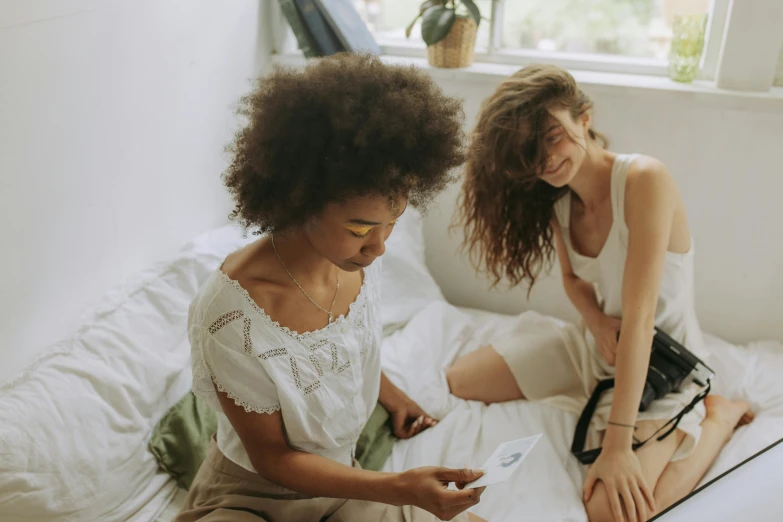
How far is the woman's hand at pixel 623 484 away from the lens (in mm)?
1204

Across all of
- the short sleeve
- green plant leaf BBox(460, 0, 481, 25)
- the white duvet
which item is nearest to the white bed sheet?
Answer: the white duvet

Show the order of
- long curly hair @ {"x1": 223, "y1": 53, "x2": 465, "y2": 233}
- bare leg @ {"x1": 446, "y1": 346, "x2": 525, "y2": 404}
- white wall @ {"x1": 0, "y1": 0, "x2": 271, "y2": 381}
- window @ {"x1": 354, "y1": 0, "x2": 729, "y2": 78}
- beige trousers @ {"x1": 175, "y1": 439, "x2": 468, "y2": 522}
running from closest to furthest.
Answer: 1. long curly hair @ {"x1": 223, "y1": 53, "x2": 465, "y2": 233}
2. beige trousers @ {"x1": 175, "y1": 439, "x2": 468, "y2": 522}
3. white wall @ {"x1": 0, "y1": 0, "x2": 271, "y2": 381}
4. bare leg @ {"x1": 446, "y1": 346, "x2": 525, "y2": 404}
5. window @ {"x1": 354, "y1": 0, "x2": 729, "y2": 78}

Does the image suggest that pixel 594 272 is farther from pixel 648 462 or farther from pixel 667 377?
pixel 648 462

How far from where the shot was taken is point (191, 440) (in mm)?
1313

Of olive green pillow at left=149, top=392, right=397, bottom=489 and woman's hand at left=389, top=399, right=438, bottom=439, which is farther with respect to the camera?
woman's hand at left=389, top=399, right=438, bottom=439

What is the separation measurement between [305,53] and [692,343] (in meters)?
1.32

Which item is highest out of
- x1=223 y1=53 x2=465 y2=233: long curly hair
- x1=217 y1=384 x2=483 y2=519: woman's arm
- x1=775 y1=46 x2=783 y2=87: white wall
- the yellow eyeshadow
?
x1=223 y1=53 x2=465 y2=233: long curly hair

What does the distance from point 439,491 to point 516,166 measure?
690 millimetres

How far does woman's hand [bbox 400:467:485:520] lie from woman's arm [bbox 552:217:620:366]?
0.64 m

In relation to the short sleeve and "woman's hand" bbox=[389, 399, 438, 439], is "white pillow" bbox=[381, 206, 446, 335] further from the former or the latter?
the short sleeve

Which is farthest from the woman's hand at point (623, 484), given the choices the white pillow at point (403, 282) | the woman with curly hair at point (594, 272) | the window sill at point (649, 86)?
the window sill at point (649, 86)

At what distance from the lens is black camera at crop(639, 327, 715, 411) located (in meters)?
1.34

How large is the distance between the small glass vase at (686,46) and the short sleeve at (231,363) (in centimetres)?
141

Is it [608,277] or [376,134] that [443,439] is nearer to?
[608,277]
